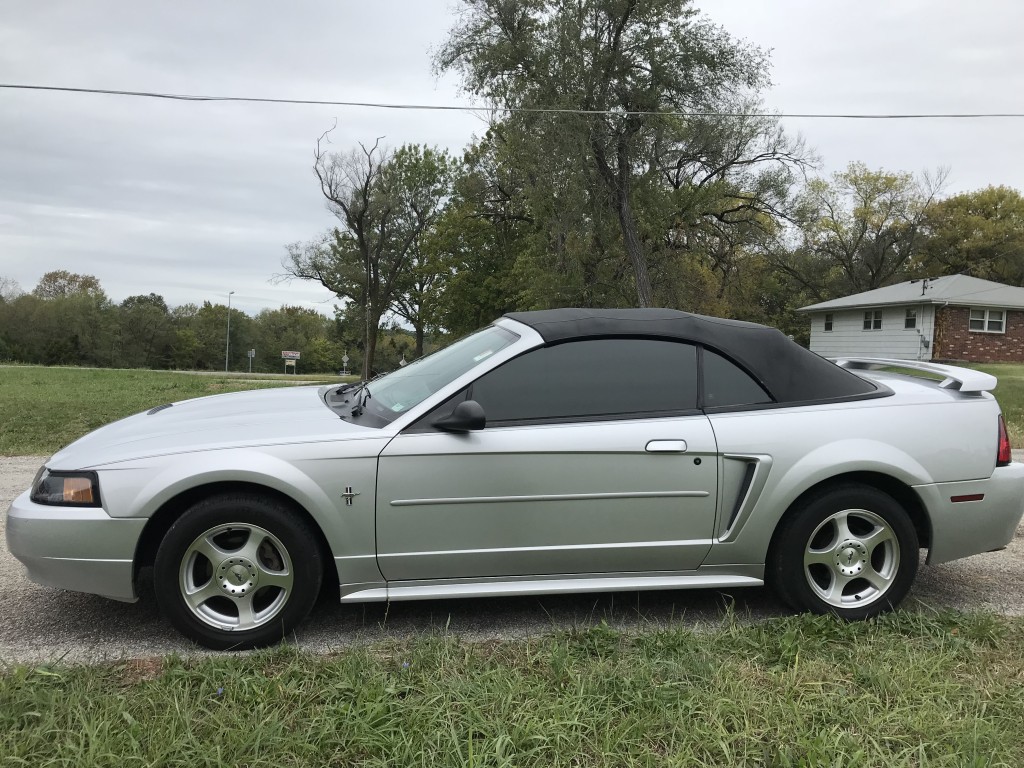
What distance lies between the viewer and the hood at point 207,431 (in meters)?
3.05

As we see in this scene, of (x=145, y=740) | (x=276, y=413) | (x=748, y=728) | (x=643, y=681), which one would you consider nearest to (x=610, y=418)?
(x=643, y=681)

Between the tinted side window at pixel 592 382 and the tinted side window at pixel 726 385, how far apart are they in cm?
7

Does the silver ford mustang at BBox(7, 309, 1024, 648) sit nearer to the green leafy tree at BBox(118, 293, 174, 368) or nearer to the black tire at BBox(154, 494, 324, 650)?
the black tire at BBox(154, 494, 324, 650)

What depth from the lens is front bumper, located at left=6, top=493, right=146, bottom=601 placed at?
116 inches

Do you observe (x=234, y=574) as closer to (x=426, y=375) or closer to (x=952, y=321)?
(x=426, y=375)

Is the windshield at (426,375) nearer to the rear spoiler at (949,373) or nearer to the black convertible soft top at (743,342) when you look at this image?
the black convertible soft top at (743,342)

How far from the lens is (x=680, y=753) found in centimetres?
222

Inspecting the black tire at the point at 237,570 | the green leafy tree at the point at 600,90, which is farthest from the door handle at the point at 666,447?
the green leafy tree at the point at 600,90

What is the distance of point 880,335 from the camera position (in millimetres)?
35406

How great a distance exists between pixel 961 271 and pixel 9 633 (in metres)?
52.3

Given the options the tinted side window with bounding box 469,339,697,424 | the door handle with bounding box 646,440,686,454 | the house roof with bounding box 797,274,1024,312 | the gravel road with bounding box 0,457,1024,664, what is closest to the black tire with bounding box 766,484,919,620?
the gravel road with bounding box 0,457,1024,664

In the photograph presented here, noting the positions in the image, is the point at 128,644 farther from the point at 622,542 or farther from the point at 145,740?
the point at 622,542

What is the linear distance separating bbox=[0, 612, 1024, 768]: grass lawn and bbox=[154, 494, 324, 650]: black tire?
18 cm

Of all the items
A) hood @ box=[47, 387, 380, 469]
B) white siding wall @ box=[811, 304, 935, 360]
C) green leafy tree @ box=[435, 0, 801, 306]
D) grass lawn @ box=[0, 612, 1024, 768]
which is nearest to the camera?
grass lawn @ box=[0, 612, 1024, 768]
